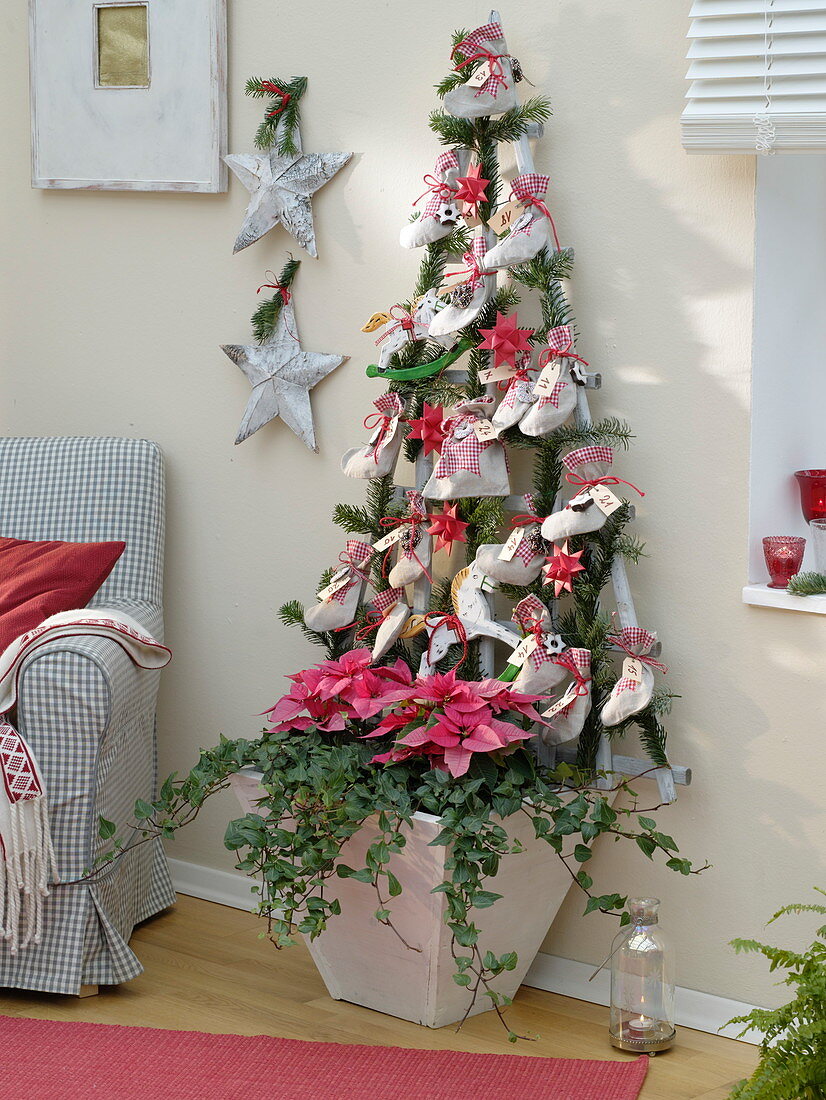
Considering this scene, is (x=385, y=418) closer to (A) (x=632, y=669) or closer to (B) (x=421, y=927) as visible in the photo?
(A) (x=632, y=669)

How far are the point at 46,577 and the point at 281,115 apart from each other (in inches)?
37.5

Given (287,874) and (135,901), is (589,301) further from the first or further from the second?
(135,901)

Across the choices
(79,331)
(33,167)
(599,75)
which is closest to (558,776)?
(599,75)

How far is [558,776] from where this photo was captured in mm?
1906

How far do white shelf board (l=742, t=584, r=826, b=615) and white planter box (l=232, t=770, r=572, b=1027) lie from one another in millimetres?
482

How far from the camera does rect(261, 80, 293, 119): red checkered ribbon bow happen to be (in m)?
2.29

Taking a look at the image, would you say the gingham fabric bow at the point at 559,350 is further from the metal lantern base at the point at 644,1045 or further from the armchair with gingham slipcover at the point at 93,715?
the metal lantern base at the point at 644,1045

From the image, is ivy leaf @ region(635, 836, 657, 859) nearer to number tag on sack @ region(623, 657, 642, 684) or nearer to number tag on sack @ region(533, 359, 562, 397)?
number tag on sack @ region(623, 657, 642, 684)

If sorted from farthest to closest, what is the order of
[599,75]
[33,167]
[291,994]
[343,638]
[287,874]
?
[33,167] < [343,638] < [291,994] < [599,75] < [287,874]

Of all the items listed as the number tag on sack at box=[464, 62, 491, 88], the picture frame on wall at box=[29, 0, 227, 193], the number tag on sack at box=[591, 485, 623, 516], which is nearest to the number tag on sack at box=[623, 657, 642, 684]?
the number tag on sack at box=[591, 485, 623, 516]

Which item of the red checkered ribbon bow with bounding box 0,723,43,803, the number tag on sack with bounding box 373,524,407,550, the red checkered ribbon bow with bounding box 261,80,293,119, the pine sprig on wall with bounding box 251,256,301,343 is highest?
the red checkered ribbon bow with bounding box 261,80,293,119

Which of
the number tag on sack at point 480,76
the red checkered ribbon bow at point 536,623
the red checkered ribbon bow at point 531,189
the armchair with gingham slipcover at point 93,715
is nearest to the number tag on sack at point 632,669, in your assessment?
the red checkered ribbon bow at point 536,623

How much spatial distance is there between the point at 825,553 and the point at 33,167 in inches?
72.1

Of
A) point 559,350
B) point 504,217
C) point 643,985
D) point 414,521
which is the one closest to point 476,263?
point 504,217
